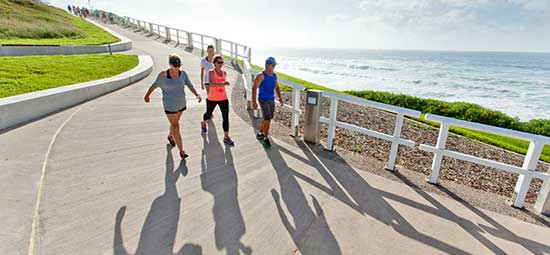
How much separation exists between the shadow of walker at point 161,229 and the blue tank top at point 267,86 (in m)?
2.11

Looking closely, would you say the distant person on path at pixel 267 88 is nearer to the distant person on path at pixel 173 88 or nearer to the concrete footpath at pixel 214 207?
the concrete footpath at pixel 214 207

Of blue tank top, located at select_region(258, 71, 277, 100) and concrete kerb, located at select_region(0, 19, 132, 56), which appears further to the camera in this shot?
concrete kerb, located at select_region(0, 19, 132, 56)

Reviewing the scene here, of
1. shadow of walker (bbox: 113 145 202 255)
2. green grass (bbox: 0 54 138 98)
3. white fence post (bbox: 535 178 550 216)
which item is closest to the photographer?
shadow of walker (bbox: 113 145 202 255)

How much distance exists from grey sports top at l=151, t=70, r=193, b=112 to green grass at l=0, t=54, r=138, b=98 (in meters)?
4.15

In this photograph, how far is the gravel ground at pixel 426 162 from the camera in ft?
11.5

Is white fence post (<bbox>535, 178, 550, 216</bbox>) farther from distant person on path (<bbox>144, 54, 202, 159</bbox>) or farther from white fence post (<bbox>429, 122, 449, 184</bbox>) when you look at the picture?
distant person on path (<bbox>144, 54, 202, 159</bbox>)

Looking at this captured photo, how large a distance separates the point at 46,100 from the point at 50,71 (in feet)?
11.7

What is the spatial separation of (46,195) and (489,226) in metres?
4.85

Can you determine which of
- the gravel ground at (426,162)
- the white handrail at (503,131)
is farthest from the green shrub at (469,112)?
the white handrail at (503,131)

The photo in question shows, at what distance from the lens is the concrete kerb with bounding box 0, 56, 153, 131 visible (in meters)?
4.69

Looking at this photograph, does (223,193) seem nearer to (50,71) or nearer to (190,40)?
(50,71)

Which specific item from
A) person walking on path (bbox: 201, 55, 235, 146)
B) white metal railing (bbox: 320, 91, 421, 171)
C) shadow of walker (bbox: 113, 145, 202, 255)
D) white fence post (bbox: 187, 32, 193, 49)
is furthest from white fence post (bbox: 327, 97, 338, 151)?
white fence post (bbox: 187, 32, 193, 49)

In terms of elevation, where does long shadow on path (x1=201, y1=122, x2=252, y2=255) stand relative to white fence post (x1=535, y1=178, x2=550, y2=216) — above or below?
below

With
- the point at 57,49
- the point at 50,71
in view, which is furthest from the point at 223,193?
the point at 57,49
